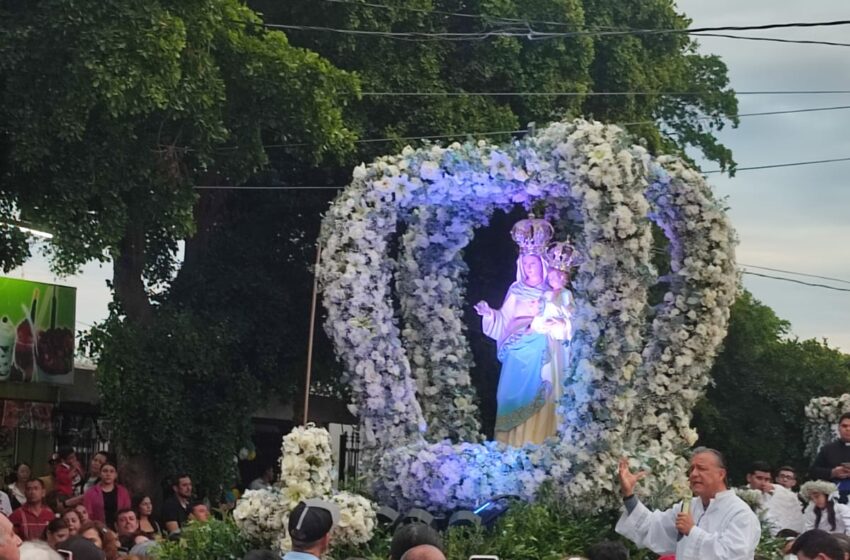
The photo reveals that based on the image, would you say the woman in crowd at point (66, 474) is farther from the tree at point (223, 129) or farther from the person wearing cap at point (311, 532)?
the person wearing cap at point (311, 532)

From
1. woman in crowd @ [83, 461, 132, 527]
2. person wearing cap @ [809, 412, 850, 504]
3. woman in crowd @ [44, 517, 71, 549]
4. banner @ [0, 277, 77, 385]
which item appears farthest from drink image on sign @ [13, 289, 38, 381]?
person wearing cap @ [809, 412, 850, 504]

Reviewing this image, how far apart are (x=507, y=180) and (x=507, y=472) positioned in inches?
110

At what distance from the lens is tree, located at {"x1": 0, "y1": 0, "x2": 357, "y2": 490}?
1378 cm

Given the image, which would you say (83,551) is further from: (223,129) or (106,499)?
(223,129)

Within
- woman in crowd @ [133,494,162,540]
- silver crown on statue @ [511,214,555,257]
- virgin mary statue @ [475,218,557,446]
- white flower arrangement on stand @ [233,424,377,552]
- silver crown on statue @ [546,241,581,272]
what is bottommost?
woman in crowd @ [133,494,162,540]

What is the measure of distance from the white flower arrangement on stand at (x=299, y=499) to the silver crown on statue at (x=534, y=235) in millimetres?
3565

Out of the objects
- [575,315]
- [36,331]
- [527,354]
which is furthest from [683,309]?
[36,331]

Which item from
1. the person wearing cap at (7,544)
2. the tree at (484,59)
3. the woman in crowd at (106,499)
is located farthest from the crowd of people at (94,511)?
the tree at (484,59)

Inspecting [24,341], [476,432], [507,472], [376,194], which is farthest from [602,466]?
[24,341]

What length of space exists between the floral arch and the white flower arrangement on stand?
1.62 meters

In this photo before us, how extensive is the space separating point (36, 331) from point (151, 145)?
5.76 metres

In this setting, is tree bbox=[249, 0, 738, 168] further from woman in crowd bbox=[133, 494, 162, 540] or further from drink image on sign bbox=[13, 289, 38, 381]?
woman in crowd bbox=[133, 494, 162, 540]

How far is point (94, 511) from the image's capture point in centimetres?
1366

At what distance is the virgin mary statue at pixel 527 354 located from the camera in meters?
13.5
